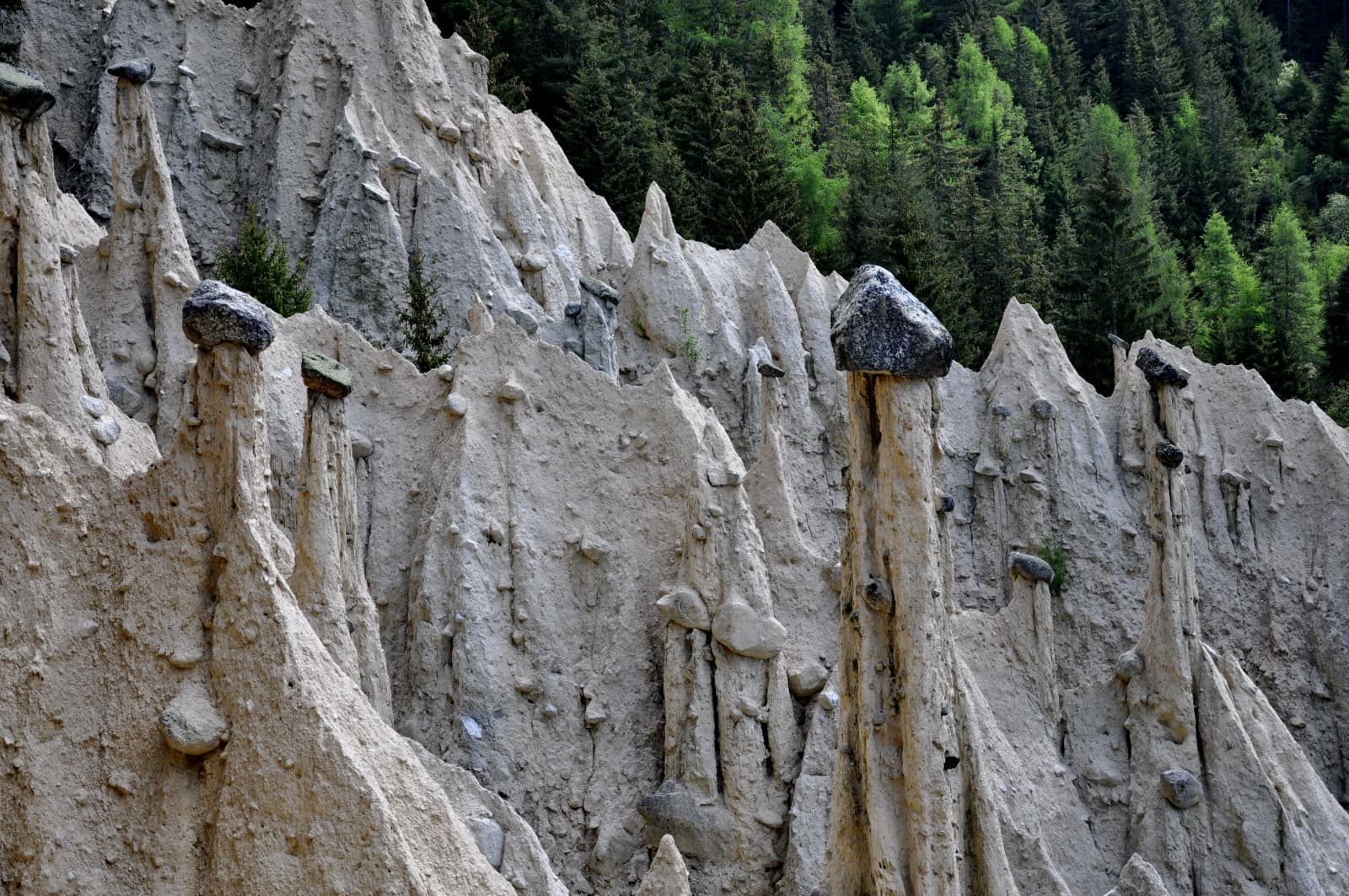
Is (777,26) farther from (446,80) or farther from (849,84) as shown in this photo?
(446,80)

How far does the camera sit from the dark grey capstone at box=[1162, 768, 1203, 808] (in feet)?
61.2

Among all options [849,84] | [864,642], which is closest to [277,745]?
[864,642]

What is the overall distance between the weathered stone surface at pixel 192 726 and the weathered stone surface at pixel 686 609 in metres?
7.51

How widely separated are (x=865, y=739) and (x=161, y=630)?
510 centimetres

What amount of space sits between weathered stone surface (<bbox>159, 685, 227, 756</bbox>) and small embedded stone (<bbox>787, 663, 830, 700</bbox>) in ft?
27.2

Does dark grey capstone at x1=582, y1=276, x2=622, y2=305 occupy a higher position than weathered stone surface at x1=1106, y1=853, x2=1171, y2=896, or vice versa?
dark grey capstone at x1=582, y1=276, x2=622, y2=305

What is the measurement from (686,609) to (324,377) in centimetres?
480

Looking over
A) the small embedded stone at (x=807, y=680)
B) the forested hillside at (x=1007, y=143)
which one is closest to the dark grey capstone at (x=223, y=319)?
the small embedded stone at (x=807, y=680)

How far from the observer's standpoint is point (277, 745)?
368 inches

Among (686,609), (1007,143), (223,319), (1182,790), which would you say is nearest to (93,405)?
(223,319)

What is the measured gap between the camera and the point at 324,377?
13953 millimetres

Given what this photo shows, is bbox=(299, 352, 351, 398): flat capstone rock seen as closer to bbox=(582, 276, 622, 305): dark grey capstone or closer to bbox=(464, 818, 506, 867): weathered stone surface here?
bbox=(464, 818, 506, 867): weathered stone surface

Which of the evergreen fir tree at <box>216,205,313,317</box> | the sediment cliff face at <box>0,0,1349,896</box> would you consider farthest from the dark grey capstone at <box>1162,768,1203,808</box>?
the evergreen fir tree at <box>216,205,313,317</box>

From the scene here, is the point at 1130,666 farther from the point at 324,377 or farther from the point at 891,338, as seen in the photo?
the point at 324,377
